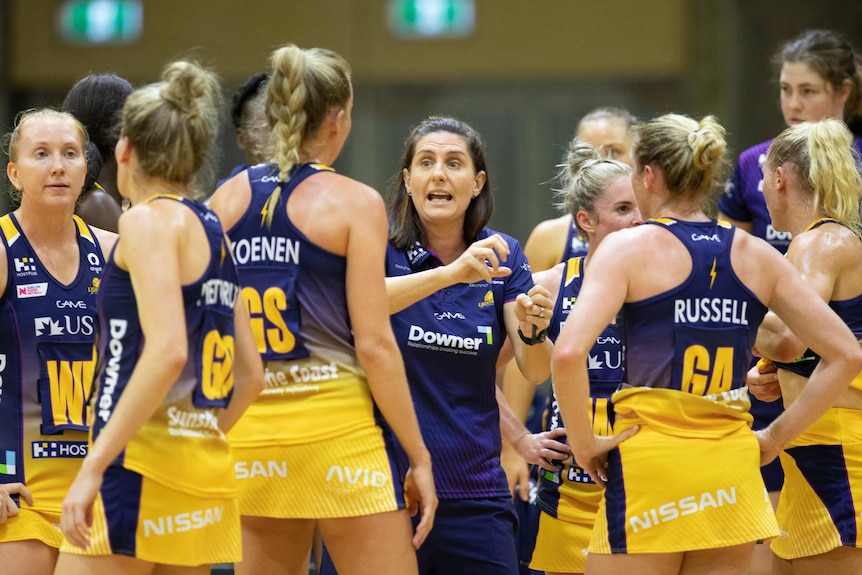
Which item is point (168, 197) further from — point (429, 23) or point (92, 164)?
point (429, 23)

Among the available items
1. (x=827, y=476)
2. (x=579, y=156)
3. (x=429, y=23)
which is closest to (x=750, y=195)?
(x=579, y=156)

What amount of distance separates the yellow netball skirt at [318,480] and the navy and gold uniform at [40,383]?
806 mm

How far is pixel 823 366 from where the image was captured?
311 cm

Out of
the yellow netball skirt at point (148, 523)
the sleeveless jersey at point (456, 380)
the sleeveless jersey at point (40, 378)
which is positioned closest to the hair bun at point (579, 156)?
the sleeveless jersey at point (456, 380)

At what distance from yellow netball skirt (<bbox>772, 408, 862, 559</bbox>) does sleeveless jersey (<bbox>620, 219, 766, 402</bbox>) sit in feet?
2.24

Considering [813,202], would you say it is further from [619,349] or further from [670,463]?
[670,463]

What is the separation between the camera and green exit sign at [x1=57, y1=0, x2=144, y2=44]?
999 cm

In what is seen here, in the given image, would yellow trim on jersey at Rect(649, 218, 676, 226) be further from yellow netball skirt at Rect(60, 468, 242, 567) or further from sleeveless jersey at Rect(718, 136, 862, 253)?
sleeveless jersey at Rect(718, 136, 862, 253)

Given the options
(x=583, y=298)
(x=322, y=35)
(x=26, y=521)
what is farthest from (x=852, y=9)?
(x=26, y=521)

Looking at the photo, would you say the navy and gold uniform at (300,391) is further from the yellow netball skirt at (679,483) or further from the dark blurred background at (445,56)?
the dark blurred background at (445,56)

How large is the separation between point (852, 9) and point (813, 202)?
672cm

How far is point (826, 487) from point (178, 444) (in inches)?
79.8

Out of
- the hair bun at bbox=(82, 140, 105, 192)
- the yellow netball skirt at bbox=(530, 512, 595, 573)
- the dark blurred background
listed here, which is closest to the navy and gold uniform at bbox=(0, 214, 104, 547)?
the hair bun at bbox=(82, 140, 105, 192)

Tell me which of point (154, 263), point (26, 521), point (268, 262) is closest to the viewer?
point (154, 263)
